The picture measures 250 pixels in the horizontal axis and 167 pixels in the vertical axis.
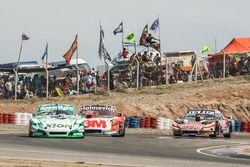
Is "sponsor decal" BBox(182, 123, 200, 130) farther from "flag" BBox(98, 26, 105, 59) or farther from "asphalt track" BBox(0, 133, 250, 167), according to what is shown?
"flag" BBox(98, 26, 105, 59)

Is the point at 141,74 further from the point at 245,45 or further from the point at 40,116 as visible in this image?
the point at 40,116

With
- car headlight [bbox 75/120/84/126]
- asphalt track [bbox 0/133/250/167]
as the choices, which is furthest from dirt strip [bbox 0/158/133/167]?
car headlight [bbox 75/120/84/126]

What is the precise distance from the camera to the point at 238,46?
46.9 metres

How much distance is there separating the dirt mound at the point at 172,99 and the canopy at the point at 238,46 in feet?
5.84

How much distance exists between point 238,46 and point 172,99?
7234mm

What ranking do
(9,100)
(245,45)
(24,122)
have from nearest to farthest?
(24,122)
(9,100)
(245,45)

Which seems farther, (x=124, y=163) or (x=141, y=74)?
(x=141, y=74)

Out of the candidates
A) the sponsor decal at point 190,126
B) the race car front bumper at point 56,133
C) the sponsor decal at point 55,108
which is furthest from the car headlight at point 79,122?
the sponsor decal at point 190,126

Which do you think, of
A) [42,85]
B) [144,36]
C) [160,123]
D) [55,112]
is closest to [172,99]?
[144,36]

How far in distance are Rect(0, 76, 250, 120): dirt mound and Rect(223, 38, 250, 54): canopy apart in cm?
178

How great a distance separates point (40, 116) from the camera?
869 inches

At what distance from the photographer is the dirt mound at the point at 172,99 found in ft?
125

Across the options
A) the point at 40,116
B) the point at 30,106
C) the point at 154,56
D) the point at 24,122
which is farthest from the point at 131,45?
the point at 40,116

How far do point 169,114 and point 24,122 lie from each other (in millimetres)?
11103
